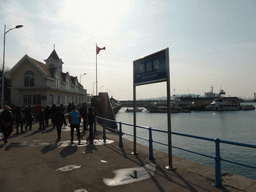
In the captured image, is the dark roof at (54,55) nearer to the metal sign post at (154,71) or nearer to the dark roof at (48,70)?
the dark roof at (48,70)

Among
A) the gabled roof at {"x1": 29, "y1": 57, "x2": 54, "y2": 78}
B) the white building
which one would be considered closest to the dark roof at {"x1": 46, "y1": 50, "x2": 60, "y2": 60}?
the gabled roof at {"x1": 29, "y1": 57, "x2": 54, "y2": 78}

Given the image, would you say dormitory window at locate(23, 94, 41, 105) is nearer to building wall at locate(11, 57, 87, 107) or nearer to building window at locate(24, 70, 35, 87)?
building wall at locate(11, 57, 87, 107)

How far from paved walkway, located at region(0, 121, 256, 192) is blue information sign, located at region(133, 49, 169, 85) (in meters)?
2.67

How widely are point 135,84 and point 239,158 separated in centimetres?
1362

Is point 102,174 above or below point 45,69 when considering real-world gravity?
below

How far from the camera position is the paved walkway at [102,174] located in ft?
13.4

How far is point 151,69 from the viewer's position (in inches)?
243

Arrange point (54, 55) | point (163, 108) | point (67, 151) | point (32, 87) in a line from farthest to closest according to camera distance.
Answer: point (163, 108) < point (54, 55) < point (32, 87) < point (67, 151)

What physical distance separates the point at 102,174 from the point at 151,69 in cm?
354

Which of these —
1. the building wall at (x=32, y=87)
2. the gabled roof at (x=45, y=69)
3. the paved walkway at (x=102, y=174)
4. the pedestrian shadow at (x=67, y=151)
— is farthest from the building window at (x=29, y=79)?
the pedestrian shadow at (x=67, y=151)

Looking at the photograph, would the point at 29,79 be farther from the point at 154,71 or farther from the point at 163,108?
the point at 163,108

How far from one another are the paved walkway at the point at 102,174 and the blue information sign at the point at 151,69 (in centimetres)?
267

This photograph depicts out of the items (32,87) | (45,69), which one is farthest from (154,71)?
(45,69)

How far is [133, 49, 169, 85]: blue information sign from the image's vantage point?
5.61 m
